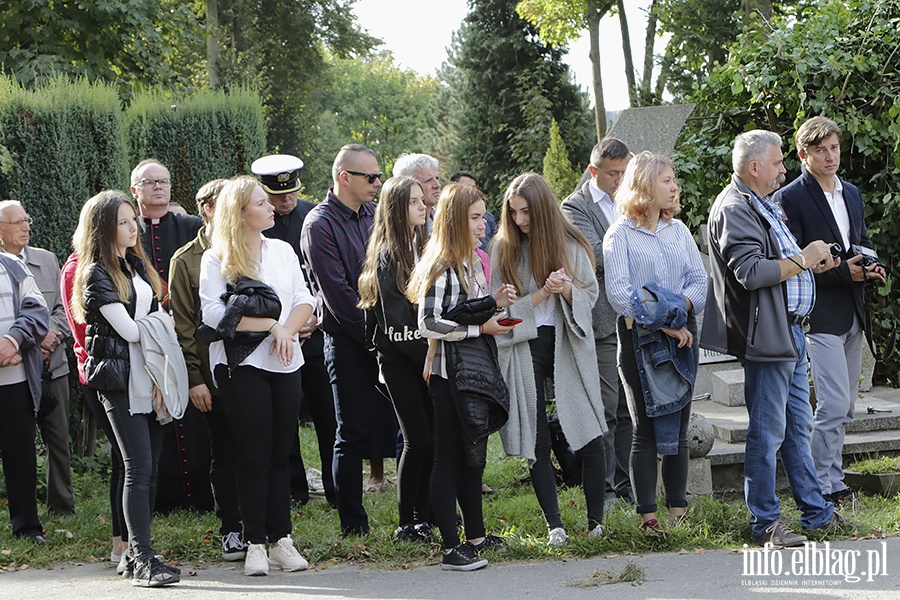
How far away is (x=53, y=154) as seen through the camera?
816 centimetres

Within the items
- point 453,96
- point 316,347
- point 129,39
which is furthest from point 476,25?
point 316,347

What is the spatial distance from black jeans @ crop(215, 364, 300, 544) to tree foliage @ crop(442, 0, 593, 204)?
92.9ft

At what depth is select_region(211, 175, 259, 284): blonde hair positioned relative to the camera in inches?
207

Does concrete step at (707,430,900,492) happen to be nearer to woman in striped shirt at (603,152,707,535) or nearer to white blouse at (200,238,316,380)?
woman in striped shirt at (603,152,707,535)

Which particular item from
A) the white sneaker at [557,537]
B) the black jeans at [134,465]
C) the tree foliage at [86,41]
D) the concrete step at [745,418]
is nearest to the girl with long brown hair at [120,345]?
the black jeans at [134,465]

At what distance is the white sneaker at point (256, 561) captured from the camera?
5.33 metres

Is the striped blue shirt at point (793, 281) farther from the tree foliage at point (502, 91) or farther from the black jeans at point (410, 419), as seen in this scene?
the tree foliage at point (502, 91)

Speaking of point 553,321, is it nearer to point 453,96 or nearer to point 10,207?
point 10,207

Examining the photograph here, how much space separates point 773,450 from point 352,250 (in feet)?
8.19

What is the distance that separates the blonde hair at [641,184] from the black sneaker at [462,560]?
6.26 ft

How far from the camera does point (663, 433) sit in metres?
5.51

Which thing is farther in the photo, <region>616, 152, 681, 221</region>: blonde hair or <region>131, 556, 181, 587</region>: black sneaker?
<region>616, 152, 681, 221</region>: blonde hair

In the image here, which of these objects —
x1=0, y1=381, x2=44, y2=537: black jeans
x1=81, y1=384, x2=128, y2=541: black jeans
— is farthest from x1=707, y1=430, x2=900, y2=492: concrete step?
x1=0, y1=381, x2=44, y2=537: black jeans

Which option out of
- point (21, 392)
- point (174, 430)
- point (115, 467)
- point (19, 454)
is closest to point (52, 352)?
point (21, 392)
